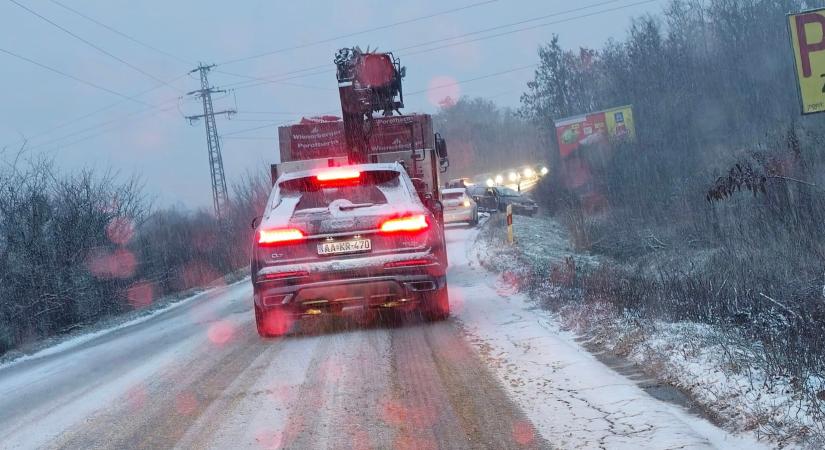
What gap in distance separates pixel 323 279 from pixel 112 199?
11.2 meters

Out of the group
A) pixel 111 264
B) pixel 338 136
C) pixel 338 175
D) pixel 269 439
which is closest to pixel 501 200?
pixel 338 136

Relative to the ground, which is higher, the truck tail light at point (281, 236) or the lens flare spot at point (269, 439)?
the truck tail light at point (281, 236)

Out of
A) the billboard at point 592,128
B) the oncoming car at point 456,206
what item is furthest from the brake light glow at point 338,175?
the billboard at point 592,128

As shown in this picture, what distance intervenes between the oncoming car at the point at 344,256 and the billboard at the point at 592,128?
40.1 m

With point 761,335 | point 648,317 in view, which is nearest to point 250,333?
point 648,317

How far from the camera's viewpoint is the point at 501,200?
125 feet

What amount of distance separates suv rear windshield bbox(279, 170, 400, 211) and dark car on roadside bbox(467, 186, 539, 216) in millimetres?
28588

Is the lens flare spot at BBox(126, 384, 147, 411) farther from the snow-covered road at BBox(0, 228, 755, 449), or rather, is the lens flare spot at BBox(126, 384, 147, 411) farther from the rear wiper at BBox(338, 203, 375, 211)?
the rear wiper at BBox(338, 203, 375, 211)

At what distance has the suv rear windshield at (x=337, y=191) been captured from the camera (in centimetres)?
809

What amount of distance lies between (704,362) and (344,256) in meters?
3.67

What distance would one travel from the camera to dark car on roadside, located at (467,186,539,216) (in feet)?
121

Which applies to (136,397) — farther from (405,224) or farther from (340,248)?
(405,224)

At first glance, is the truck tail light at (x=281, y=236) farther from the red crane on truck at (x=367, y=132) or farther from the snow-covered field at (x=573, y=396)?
the red crane on truck at (x=367, y=132)

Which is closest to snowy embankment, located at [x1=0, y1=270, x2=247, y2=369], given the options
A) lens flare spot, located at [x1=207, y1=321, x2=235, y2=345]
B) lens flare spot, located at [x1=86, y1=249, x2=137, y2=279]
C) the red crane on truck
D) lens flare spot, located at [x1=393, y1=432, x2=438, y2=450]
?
lens flare spot, located at [x1=86, y1=249, x2=137, y2=279]
